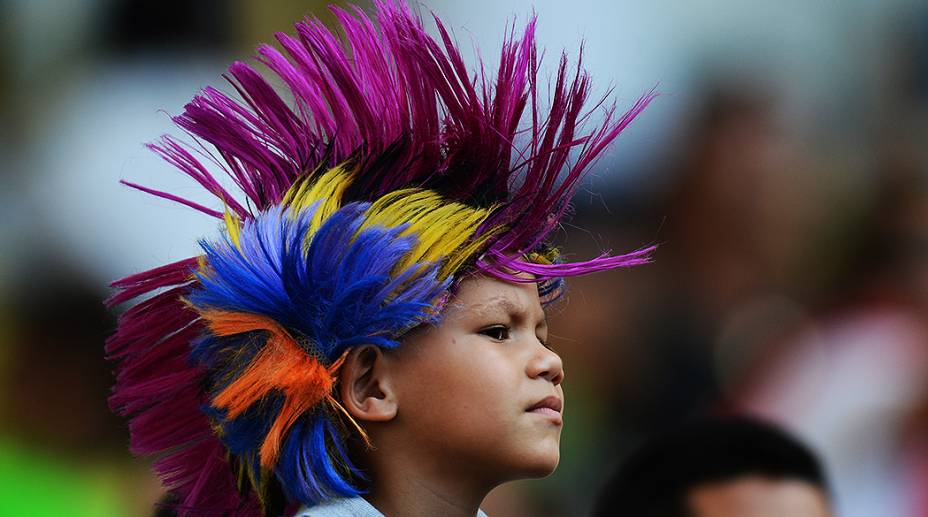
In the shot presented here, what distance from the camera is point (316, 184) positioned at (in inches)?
76.9

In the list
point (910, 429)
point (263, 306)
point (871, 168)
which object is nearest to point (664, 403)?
point (910, 429)

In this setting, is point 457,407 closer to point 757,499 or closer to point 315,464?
point 315,464

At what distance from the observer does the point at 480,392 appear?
72.9 inches

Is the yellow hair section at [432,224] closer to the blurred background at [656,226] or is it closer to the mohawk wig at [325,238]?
the mohawk wig at [325,238]

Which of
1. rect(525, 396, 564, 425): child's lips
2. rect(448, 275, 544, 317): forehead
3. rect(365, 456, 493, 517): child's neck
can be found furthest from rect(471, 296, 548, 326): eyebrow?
rect(365, 456, 493, 517): child's neck

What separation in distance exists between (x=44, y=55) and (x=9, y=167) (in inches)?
14.4

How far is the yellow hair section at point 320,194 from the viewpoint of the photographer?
1900 millimetres

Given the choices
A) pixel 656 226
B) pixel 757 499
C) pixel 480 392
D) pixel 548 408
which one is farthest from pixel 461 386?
pixel 656 226

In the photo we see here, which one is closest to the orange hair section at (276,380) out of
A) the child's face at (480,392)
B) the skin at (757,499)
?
the child's face at (480,392)

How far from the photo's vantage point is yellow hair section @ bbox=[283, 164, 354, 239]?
190 cm

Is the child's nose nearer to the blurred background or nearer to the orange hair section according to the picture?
the orange hair section

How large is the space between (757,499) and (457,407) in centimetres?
114

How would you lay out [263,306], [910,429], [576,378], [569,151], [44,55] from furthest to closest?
[44,55] → [576,378] → [910,429] → [569,151] → [263,306]

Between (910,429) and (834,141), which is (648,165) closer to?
(834,141)
